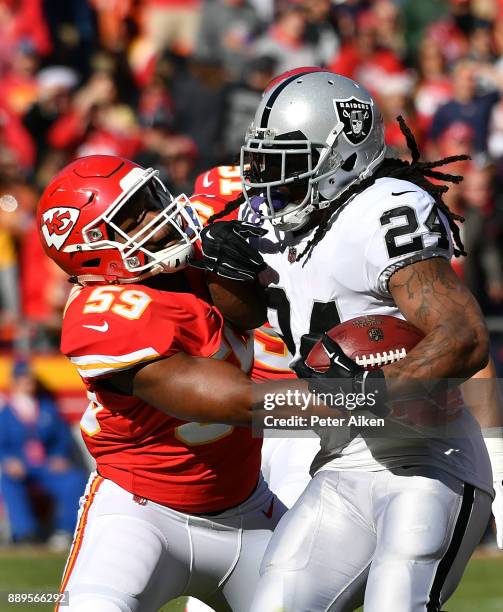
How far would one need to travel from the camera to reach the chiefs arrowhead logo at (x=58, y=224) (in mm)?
3502

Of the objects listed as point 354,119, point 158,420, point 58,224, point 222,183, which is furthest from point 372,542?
point 222,183

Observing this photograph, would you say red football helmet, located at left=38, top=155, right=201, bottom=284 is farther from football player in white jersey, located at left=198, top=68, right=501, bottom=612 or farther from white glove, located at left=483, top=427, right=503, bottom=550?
white glove, located at left=483, top=427, right=503, bottom=550

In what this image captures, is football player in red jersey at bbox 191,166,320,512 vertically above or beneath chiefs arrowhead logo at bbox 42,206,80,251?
beneath

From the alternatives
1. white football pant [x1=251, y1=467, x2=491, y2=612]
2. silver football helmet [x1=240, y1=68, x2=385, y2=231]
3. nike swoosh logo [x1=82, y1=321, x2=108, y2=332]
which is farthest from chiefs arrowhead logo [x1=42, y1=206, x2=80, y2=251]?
white football pant [x1=251, y1=467, x2=491, y2=612]

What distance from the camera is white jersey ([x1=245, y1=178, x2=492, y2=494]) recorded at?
3088 millimetres

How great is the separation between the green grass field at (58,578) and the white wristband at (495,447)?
2.47 meters

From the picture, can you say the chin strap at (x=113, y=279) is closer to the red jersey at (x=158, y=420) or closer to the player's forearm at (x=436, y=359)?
the red jersey at (x=158, y=420)

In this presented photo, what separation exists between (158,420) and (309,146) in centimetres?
93

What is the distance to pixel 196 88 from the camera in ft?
29.9

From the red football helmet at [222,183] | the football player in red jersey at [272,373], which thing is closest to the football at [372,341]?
the football player in red jersey at [272,373]

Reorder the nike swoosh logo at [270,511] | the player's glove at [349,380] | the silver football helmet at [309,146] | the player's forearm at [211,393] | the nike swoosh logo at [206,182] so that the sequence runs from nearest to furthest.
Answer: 1. the player's glove at [349,380]
2. the player's forearm at [211,393]
3. the silver football helmet at [309,146]
4. the nike swoosh logo at [270,511]
5. the nike swoosh logo at [206,182]

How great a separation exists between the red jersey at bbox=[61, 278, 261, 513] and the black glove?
0.21 meters

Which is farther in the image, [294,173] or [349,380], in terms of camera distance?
[294,173]

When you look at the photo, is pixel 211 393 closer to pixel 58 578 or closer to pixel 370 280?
pixel 370 280
